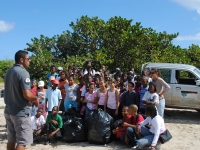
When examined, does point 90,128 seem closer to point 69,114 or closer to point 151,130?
point 69,114

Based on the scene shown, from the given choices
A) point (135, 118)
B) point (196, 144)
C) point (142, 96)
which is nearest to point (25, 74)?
point (135, 118)

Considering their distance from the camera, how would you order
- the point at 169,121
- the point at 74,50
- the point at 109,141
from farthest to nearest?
the point at 74,50 < the point at 169,121 < the point at 109,141

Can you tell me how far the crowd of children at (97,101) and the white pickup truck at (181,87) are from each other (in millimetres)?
1798

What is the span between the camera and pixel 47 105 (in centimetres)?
708

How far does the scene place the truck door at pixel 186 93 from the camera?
9.15 meters

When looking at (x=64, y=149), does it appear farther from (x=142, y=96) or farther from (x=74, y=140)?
(x=142, y=96)

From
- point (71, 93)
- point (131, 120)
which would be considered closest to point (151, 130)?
point (131, 120)

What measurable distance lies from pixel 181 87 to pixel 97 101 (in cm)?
352

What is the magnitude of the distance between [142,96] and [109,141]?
154cm

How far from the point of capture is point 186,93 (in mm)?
9242

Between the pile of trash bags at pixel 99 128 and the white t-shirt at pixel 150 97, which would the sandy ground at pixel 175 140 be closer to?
the pile of trash bags at pixel 99 128

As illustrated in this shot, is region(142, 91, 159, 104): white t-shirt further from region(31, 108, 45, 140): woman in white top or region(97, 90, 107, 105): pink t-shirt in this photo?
region(31, 108, 45, 140): woman in white top

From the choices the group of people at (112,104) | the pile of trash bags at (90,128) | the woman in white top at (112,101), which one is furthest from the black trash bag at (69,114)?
the woman in white top at (112,101)

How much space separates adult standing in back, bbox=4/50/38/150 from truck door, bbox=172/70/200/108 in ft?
20.1
